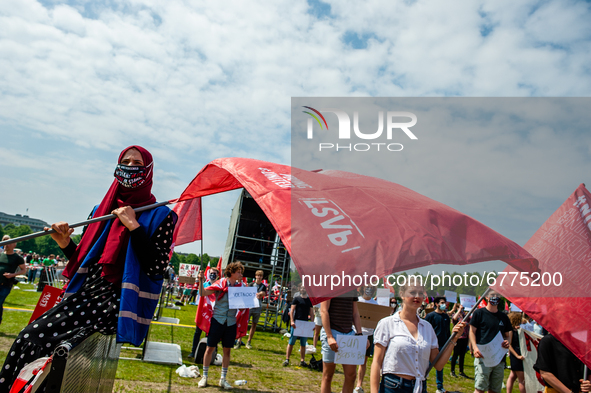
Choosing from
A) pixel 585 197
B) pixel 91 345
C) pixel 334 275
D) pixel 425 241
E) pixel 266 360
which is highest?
pixel 585 197

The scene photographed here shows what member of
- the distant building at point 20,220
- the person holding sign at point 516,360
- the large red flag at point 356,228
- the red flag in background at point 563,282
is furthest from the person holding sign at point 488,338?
the distant building at point 20,220

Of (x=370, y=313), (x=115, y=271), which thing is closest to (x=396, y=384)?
(x=115, y=271)

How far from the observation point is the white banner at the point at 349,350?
486cm

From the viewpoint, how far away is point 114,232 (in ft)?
9.77

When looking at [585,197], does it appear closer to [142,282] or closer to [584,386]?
[584,386]

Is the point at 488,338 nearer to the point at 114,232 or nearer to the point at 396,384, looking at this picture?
the point at 396,384

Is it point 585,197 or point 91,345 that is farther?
point 585,197

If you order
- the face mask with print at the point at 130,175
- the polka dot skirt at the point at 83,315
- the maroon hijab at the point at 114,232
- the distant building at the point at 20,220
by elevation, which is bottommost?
the polka dot skirt at the point at 83,315

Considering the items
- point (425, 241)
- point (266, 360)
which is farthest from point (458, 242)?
point (266, 360)

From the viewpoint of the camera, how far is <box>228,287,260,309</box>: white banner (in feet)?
22.7

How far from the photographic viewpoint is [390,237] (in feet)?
8.21

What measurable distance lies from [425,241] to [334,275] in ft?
2.39

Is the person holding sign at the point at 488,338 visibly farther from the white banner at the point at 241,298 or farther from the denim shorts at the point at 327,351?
the white banner at the point at 241,298

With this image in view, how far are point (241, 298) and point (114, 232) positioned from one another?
438 cm
